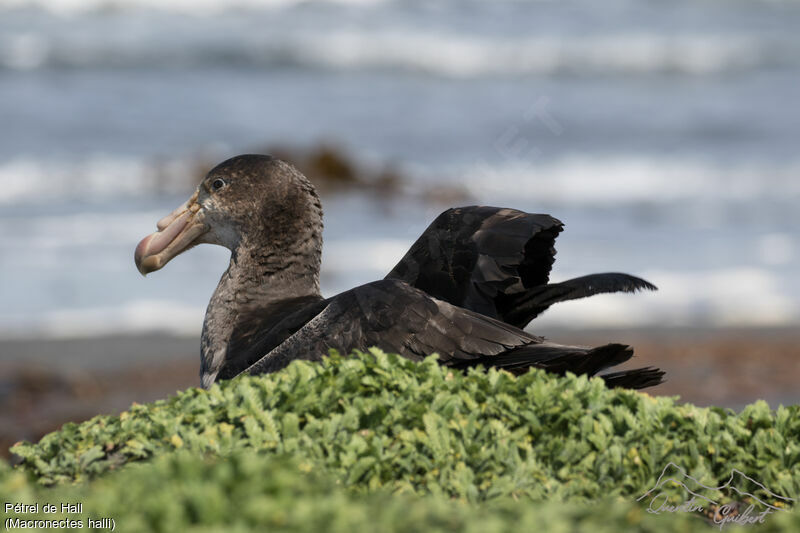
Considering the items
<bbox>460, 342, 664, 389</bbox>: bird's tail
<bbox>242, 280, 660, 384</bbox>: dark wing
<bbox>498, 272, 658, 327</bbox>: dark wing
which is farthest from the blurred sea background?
<bbox>242, 280, 660, 384</bbox>: dark wing

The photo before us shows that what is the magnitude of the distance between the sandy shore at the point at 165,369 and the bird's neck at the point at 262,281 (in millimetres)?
2539

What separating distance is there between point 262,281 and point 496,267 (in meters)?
1.34

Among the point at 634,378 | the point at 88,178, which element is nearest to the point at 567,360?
the point at 634,378

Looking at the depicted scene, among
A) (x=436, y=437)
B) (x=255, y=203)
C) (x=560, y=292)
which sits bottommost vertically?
(x=436, y=437)

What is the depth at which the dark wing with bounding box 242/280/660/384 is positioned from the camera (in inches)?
163

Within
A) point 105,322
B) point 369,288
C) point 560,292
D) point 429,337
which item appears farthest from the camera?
point 105,322

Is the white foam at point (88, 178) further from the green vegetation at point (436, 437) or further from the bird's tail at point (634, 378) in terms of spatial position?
the green vegetation at point (436, 437)

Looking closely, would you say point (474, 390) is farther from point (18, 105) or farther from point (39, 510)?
point (18, 105)

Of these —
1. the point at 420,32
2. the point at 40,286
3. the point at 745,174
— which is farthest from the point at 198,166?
the point at 420,32

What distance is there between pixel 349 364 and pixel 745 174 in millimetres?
15397

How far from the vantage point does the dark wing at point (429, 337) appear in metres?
4.15

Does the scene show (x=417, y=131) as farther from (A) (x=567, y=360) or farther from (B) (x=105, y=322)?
(A) (x=567, y=360)

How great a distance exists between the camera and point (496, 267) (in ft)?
14.9

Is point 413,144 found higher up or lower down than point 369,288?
higher up
